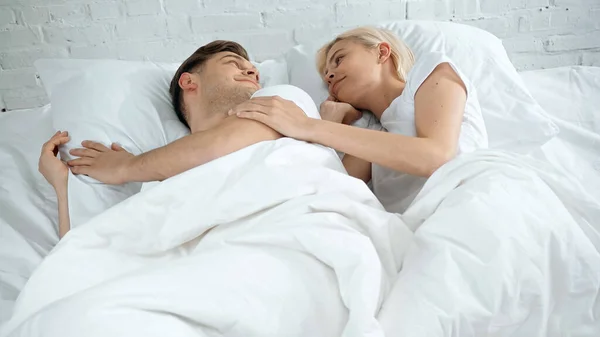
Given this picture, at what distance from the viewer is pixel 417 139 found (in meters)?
1.18

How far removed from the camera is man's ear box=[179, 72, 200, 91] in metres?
1.43

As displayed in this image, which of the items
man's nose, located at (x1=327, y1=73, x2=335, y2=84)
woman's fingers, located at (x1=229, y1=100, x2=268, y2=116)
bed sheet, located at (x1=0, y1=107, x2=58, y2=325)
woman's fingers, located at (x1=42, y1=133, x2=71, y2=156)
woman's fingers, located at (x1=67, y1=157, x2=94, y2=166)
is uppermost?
woman's fingers, located at (x1=229, y1=100, x2=268, y2=116)

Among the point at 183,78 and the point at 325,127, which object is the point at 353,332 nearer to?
the point at 325,127

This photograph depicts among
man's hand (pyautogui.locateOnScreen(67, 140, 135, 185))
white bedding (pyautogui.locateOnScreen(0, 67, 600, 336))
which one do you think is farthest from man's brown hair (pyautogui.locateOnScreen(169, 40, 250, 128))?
white bedding (pyautogui.locateOnScreen(0, 67, 600, 336))

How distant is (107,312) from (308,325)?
0.27 meters

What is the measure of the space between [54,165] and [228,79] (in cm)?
47

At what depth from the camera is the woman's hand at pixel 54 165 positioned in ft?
4.42

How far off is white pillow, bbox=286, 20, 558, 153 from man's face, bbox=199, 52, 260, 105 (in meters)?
0.28

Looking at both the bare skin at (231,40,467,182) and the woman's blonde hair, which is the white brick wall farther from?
the bare skin at (231,40,467,182)

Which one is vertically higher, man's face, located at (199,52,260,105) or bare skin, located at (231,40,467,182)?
man's face, located at (199,52,260,105)

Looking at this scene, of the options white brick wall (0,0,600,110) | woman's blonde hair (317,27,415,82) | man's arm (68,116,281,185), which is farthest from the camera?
white brick wall (0,0,600,110)

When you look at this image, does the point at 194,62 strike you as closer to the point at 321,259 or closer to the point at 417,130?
the point at 417,130

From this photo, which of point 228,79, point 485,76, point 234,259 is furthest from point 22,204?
point 485,76

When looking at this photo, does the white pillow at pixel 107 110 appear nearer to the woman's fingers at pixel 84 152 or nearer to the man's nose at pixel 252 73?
the woman's fingers at pixel 84 152
